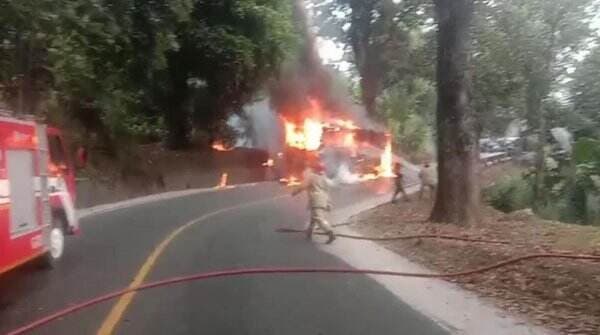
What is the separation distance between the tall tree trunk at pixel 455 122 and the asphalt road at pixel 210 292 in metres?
3.12

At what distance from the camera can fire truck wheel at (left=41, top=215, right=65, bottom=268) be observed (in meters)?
12.3

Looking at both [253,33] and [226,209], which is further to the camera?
[253,33]

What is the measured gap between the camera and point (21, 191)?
10562mm

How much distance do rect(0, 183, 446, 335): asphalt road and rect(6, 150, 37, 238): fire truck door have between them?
827mm

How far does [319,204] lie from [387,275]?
13.3 ft

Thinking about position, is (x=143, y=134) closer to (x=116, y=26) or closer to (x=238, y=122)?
(x=238, y=122)

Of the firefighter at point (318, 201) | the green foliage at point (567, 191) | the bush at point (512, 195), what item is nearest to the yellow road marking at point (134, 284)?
the firefighter at point (318, 201)

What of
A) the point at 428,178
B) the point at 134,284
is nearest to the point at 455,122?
the point at 134,284

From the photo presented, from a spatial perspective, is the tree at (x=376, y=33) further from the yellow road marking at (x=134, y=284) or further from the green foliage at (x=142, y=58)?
the yellow road marking at (x=134, y=284)

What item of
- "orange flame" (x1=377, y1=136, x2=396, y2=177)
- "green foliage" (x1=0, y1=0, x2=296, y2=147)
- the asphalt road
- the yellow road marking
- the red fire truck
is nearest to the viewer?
the yellow road marking

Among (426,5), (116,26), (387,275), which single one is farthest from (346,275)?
(426,5)

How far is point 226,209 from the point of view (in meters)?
24.8

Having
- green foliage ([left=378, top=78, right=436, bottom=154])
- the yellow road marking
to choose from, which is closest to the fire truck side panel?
the yellow road marking

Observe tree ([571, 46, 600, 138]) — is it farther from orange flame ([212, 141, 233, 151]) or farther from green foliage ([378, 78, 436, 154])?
orange flame ([212, 141, 233, 151])
